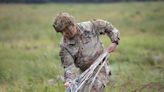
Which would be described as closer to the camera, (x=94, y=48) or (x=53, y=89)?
(x=94, y=48)

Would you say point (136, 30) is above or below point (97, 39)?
below

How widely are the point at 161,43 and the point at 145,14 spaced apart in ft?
40.4

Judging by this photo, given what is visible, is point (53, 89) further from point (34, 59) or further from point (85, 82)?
point (34, 59)

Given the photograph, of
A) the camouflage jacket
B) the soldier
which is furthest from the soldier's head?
the camouflage jacket

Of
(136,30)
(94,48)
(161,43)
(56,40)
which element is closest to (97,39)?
(94,48)

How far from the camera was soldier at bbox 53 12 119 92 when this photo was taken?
667 cm

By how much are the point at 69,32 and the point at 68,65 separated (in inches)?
16.2

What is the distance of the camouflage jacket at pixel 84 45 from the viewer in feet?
22.0

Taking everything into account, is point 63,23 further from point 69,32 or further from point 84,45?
point 84,45

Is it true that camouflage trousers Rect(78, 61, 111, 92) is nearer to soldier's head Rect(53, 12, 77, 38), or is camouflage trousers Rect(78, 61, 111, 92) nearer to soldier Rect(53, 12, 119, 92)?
soldier Rect(53, 12, 119, 92)

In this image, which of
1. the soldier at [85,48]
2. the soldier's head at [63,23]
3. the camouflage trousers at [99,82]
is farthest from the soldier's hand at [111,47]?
the soldier's head at [63,23]

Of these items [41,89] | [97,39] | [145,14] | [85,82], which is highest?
[97,39]

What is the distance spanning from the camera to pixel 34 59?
14.2 metres

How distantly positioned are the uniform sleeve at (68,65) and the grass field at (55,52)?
6.23 feet
